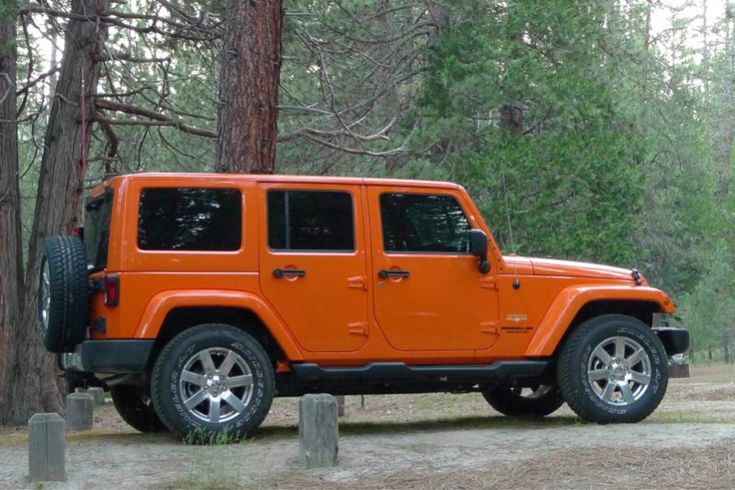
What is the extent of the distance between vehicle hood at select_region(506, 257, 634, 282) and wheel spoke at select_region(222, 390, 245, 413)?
2557 mm

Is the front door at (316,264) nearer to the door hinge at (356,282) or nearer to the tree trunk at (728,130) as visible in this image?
the door hinge at (356,282)

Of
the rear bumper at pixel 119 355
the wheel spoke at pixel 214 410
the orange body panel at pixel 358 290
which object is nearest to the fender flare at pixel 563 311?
the orange body panel at pixel 358 290

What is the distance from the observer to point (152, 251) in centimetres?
901

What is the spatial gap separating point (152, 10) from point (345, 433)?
32.4ft

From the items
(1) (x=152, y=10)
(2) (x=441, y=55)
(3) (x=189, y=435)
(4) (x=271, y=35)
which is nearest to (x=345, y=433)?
(3) (x=189, y=435)

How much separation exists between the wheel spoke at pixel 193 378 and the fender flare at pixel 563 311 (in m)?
2.73

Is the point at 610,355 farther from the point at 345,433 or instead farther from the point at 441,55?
the point at 441,55

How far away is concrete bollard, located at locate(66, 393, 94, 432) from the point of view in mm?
12039

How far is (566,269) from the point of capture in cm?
1019

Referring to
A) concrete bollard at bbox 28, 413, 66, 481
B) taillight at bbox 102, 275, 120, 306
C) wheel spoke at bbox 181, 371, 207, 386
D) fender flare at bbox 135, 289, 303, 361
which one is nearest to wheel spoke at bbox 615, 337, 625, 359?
fender flare at bbox 135, 289, 303, 361

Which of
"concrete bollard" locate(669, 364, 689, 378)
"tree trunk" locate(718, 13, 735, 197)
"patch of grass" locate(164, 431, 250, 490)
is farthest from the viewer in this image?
"tree trunk" locate(718, 13, 735, 197)

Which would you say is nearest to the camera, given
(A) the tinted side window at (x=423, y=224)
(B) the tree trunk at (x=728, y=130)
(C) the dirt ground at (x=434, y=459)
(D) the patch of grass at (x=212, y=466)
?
(D) the patch of grass at (x=212, y=466)

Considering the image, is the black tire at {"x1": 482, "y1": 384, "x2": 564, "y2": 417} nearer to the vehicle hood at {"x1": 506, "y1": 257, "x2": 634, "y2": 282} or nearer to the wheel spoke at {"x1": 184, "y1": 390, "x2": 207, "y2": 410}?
the vehicle hood at {"x1": 506, "y1": 257, "x2": 634, "y2": 282}

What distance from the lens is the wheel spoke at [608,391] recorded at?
10000 millimetres
